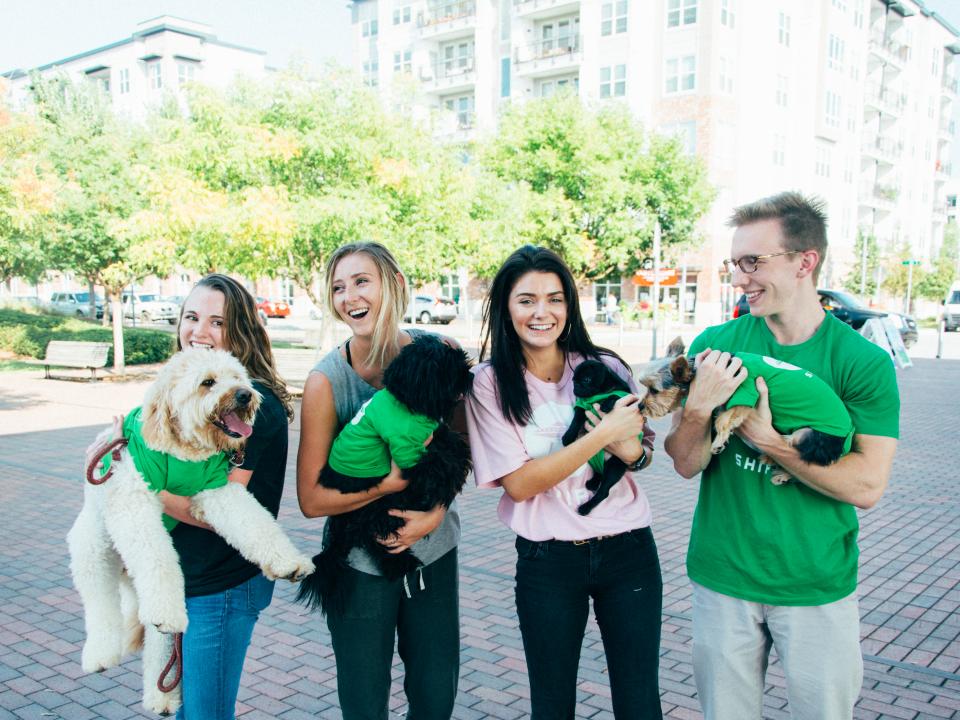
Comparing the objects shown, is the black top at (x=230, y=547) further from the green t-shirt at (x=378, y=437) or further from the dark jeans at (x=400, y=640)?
the dark jeans at (x=400, y=640)

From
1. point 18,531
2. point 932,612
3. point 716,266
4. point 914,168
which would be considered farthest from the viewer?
point 914,168

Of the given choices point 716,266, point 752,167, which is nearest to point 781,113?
point 752,167

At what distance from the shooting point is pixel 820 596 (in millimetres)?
2375

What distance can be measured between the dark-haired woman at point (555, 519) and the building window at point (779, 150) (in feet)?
152

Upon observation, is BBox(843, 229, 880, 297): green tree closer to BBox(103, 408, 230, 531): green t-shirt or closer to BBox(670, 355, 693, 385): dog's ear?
BBox(670, 355, 693, 385): dog's ear

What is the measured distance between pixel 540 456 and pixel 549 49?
47.0m

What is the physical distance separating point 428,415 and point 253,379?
731mm

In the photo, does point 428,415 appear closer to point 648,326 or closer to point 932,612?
point 932,612

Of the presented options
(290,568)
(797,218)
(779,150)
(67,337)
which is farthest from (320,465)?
(779,150)

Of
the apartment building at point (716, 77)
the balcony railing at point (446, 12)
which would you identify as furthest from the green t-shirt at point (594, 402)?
the balcony railing at point (446, 12)

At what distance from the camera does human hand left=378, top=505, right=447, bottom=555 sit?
2.50m

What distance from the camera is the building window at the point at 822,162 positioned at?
4781cm

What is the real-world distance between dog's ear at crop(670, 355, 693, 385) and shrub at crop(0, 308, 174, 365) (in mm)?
19201

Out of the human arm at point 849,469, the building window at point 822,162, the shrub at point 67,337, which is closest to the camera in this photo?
the human arm at point 849,469
